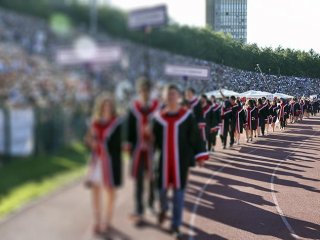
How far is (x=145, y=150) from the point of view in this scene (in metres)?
2.18

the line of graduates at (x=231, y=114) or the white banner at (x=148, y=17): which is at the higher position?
the white banner at (x=148, y=17)

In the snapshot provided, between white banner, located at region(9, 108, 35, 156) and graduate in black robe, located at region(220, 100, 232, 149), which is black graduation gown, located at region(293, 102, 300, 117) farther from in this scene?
white banner, located at region(9, 108, 35, 156)

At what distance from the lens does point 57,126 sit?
2.00m

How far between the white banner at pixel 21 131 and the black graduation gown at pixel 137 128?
14.2 inches

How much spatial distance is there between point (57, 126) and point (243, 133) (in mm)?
2501

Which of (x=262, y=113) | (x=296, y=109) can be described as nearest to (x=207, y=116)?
(x=262, y=113)

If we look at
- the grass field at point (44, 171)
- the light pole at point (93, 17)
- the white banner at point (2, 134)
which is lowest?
the grass field at point (44, 171)

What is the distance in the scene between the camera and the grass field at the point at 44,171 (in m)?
2.07

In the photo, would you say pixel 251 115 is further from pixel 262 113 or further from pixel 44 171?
pixel 44 171

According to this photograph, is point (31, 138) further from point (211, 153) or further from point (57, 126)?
point (211, 153)

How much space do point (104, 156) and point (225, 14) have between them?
0.97m

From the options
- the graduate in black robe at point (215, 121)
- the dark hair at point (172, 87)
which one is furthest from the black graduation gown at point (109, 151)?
the graduate in black robe at point (215, 121)

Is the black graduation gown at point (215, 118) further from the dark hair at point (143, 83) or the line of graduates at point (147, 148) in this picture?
the dark hair at point (143, 83)

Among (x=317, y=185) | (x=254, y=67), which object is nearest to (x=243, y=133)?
(x=254, y=67)
